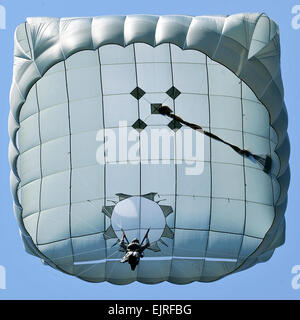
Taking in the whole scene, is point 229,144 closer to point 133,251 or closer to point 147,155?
point 147,155

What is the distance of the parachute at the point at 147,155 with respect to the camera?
92.9 feet

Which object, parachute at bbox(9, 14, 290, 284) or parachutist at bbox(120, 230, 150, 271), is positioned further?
parachute at bbox(9, 14, 290, 284)

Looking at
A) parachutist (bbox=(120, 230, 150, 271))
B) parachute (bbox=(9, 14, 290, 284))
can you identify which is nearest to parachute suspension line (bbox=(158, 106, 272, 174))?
parachute (bbox=(9, 14, 290, 284))

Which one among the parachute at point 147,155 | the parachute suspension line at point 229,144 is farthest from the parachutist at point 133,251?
the parachute suspension line at point 229,144

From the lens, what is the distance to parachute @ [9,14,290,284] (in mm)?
28328

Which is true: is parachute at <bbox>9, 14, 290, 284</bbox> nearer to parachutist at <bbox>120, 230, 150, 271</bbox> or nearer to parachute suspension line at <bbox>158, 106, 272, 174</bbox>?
parachute suspension line at <bbox>158, 106, 272, 174</bbox>

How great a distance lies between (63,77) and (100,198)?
2558 mm

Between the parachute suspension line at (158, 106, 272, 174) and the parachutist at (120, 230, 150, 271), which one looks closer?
the parachutist at (120, 230, 150, 271)

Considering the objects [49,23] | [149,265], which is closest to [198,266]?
[149,265]

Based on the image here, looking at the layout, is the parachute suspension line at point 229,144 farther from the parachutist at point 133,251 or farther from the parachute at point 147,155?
the parachutist at point 133,251

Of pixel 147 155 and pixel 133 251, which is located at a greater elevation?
pixel 147 155

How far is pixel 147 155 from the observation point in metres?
28.5

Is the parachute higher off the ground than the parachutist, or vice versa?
the parachute

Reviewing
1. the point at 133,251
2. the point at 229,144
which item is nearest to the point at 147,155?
the point at 229,144
